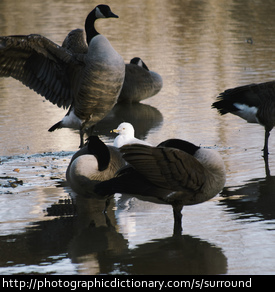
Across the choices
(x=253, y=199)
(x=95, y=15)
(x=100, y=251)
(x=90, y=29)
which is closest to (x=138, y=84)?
(x=95, y=15)

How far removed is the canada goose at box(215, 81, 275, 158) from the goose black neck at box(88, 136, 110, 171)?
8.24 feet

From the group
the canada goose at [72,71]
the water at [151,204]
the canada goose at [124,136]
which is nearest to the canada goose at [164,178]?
the water at [151,204]

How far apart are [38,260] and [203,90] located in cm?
741

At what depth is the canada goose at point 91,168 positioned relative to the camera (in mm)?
6039

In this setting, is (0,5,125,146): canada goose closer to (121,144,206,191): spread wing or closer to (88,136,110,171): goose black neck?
(88,136,110,171): goose black neck

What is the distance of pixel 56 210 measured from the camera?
6.18 m

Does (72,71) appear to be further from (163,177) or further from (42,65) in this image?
(163,177)

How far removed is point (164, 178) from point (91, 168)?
1.08 m

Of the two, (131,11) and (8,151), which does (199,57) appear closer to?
(8,151)

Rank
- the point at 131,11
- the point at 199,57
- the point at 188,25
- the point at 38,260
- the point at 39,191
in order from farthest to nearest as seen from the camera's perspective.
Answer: the point at 131,11 < the point at 188,25 < the point at 199,57 < the point at 39,191 < the point at 38,260

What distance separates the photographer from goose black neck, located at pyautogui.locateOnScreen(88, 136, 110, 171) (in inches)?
243

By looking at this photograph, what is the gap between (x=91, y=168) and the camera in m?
6.08

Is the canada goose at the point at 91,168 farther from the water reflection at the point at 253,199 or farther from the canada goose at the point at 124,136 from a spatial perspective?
the water reflection at the point at 253,199

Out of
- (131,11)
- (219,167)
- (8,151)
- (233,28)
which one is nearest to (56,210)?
(219,167)
